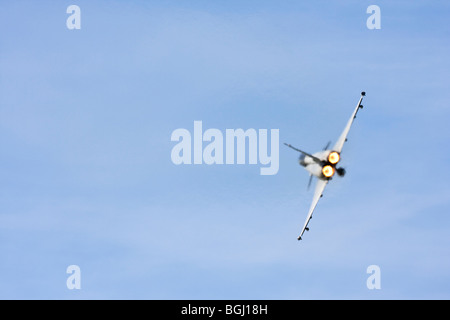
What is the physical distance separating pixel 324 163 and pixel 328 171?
77cm

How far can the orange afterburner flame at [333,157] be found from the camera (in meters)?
81.2

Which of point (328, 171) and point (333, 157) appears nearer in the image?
point (333, 157)

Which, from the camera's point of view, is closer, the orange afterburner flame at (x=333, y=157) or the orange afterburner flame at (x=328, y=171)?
the orange afterburner flame at (x=333, y=157)

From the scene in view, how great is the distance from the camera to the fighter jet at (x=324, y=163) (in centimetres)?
8144

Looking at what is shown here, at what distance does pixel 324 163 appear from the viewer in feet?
268

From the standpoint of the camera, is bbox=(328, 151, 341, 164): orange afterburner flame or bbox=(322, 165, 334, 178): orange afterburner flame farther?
bbox=(322, 165, 334, 178): orange afterburner flame

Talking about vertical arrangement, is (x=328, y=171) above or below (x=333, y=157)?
below

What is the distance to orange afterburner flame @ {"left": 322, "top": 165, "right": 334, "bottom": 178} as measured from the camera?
81569 mm

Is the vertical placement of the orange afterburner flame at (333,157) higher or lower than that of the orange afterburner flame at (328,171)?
higher

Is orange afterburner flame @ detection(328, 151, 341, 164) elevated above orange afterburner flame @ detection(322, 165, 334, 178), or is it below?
above
